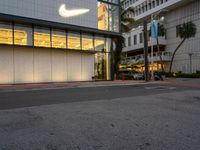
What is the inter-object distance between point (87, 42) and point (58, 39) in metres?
3.89

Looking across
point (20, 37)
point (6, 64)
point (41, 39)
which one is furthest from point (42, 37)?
point (6, 64)

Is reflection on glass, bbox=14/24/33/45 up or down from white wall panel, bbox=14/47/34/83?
up

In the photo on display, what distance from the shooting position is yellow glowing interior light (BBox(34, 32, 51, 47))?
19.4m

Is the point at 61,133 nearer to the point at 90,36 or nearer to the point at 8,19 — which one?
the point at 8,19

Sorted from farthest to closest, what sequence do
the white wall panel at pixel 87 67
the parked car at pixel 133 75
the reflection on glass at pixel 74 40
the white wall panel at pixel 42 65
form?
the parked car at pixel 133 75 → the white wall panel at pixel 87 67 → the reflection on glass at pixel 74 40 → the white wall panel at pixel 42 65

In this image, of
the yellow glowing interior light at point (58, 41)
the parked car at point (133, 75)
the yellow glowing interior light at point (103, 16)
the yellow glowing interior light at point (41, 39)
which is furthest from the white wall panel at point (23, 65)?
the parked car at point (133, 75)

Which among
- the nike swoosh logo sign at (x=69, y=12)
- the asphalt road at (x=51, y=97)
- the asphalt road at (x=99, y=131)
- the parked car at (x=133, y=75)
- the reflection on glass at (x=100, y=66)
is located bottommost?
the asphalt road at (x=99, y=131)

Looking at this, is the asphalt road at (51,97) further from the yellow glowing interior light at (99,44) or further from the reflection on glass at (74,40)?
the yellow glowing interior light at (99,44)

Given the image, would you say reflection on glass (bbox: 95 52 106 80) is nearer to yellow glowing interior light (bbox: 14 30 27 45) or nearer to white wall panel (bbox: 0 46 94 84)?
white wall panel (bbox: 0 46 94 84)

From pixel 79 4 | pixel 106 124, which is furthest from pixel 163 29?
pixel 106 124

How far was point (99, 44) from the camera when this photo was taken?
24125 millimetres

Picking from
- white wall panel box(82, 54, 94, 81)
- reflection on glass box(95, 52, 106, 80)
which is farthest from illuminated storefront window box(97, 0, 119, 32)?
white wall panel box(82, 54, 94, 81)

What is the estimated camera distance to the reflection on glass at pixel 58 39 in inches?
813

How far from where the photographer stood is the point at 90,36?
23344mm
